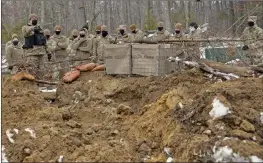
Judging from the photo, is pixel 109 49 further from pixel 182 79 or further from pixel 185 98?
pixel 185 98

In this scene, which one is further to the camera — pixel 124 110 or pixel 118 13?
pixel 118 13

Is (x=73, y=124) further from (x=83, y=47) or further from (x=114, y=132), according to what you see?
(x=83, y=47)

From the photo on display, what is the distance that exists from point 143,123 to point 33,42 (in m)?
6.69

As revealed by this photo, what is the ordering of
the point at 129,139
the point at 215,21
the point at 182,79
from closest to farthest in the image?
the point at 129,139
the point at 182,79
the point at 215,21

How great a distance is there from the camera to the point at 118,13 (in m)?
51.7

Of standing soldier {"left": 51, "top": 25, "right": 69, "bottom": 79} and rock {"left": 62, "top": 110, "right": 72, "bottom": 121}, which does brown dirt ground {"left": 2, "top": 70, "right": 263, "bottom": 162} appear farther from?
standing soldier {"left": 51, "top": 25, "right": 69, "bottom": 79}

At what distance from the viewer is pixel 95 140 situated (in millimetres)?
7984

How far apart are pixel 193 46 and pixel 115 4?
142 ft

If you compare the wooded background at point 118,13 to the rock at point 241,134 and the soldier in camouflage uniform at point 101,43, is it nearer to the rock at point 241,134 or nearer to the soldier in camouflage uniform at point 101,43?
the soldier in camouflage uniform at point 101,43

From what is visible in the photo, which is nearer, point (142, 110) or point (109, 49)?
point (142, 110)

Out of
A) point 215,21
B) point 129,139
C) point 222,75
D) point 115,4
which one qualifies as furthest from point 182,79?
point 115,4

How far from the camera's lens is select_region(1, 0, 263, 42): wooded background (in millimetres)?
32438

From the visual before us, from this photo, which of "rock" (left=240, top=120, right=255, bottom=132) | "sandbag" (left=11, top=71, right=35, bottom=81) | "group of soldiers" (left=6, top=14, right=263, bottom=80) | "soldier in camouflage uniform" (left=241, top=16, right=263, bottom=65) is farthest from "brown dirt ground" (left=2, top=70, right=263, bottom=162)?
"soldier in camouflage uniform" (left=241, top=16, right=263, bottom=65)

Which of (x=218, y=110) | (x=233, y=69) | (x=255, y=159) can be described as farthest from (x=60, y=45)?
(x=255, y=159)
